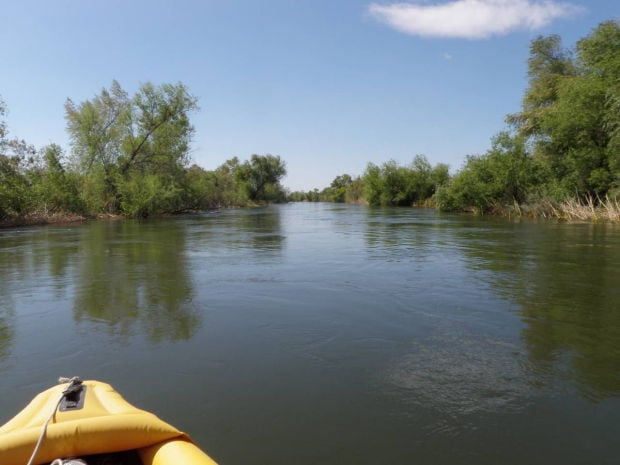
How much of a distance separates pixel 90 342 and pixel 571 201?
30622 mm

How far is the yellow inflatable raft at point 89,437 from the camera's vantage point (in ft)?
8.26

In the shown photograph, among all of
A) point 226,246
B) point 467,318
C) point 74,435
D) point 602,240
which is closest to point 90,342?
point 74,435

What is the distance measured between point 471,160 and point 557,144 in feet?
32.4

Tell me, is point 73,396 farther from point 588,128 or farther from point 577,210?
point 588,128

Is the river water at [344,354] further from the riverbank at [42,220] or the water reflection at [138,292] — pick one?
the riverbank at [42,220]

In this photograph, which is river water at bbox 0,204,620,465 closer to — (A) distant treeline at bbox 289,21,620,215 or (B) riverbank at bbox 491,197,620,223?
(B) riverbank at bbox 491,197,620,223

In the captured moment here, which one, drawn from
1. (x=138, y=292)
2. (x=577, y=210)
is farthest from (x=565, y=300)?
(x=577, y=210)

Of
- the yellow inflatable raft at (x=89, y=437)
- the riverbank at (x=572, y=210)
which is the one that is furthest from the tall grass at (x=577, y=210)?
the yellow inflatable raft at (x=89, y=437)

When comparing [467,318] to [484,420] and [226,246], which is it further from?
[226,246]

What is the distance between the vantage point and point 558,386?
4.62 meters

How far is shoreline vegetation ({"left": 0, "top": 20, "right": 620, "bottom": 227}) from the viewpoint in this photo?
28.7 meters

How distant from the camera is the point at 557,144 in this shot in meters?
31.8

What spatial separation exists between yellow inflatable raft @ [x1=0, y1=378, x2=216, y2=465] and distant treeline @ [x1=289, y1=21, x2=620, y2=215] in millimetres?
28337

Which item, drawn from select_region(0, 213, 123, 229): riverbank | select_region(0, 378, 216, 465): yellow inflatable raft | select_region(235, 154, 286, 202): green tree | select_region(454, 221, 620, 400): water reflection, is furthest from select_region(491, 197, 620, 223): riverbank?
select_region(235, 154, 286, 202): green tree
